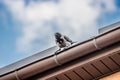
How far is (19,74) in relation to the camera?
7496 millimetres

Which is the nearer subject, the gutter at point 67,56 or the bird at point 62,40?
the gutter at point 67,56

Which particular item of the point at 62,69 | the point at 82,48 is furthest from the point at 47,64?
the point at 82,48

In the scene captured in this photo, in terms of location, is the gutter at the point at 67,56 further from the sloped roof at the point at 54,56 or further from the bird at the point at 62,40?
the bird at the point at 62,40

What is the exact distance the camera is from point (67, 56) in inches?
277

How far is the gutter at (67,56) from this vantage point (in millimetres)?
6684

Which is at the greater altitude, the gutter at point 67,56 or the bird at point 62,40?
the bird at point 62,40

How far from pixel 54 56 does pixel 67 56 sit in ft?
0.93

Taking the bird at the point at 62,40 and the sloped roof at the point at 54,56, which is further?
the bird at the point at 62,40

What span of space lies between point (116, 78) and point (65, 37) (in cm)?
158

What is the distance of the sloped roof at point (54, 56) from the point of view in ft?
22.0

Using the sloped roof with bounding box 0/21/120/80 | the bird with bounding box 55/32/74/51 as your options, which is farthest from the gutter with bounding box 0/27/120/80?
the bird with bounding box 55/32/74/51

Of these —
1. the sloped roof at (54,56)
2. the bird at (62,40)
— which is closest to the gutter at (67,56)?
the sloped roof at (54,56)

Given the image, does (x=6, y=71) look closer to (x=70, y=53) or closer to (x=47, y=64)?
(x=47, y=64)

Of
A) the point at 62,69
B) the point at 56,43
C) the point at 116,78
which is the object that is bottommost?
the point at 116,78
